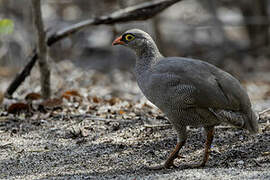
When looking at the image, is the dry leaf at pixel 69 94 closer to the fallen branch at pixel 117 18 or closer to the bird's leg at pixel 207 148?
the fallen branch at pixel 117 18

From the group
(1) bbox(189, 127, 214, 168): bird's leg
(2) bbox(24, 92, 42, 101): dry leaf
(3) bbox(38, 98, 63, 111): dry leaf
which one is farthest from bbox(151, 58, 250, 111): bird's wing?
(2) bbox(24, 92, 42, 101): dry leaf

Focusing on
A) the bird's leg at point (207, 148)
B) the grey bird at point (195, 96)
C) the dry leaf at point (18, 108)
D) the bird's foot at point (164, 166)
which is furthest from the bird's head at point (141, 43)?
the dry leaf at point (18, 108)

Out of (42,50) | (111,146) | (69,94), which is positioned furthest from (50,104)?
(111,146)

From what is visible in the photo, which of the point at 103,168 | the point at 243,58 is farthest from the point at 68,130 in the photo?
the point at 243,58

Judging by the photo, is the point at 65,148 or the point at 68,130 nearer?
the point at 65,148

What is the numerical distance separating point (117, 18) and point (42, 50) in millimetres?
1252

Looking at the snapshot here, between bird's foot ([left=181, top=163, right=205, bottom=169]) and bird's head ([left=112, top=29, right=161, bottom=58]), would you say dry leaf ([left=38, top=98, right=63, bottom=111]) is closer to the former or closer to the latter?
bird's head ([left=112, top=29, right=161, bottom=58])

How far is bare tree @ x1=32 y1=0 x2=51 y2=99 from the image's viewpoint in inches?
255

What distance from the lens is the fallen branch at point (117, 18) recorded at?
6.78 m

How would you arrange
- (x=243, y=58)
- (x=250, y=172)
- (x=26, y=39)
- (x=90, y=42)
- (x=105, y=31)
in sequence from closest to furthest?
1. (x=250, y=172)
2. (x=26, y=39)
3. (x=243, y=58)
4. (x=90, y=42)
5. (x=105, y=31)

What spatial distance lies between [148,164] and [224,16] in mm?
12909

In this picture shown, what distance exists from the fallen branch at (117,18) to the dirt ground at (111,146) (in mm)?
552

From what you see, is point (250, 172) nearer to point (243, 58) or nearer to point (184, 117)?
point (184, 117)

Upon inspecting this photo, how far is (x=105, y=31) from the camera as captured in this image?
15266mm
